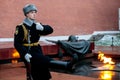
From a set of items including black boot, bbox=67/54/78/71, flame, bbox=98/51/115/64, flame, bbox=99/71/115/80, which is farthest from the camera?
flame, bbox=98/51/115/64

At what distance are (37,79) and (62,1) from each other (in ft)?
22.0

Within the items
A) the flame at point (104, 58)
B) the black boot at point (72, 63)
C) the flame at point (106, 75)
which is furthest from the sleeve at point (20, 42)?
the flame at point (104, 58)

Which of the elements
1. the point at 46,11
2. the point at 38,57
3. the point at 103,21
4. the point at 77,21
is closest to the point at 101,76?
the point at 38,57

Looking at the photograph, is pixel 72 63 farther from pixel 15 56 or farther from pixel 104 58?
pixel 104 58

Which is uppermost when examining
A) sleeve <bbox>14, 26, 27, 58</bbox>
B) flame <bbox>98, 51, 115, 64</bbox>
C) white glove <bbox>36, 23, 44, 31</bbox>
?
white glove <bbox>36, 23, 44, 31</bbox>

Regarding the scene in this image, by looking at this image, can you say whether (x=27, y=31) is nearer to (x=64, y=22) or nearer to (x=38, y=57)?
(x=38, y=57)

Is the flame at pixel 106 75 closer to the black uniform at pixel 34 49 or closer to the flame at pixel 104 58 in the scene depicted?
the flame at pixel 104 58

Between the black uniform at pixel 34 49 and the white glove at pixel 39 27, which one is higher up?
the white glove at pixel 39 27

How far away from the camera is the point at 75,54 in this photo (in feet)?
24.0

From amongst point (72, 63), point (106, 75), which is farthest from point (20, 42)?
point (106, 75)

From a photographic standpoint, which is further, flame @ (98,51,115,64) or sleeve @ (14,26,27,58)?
flame @ (98,51,115,64)

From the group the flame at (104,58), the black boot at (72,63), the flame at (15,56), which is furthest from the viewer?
the flame at (104,58)

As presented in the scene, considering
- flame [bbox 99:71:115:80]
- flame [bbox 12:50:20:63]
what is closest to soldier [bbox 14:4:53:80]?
flame [bbox 99:71:115:80]

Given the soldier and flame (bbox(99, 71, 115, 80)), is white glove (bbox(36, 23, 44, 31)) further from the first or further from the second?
flame (bbox(99, 71, 115, 80))
